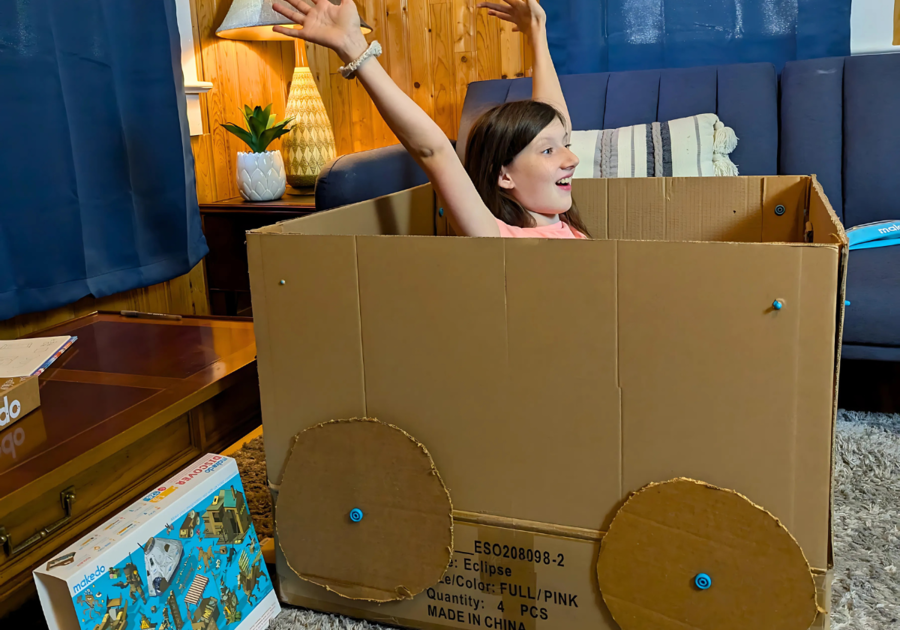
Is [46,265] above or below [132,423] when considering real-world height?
above

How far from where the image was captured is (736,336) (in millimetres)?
717

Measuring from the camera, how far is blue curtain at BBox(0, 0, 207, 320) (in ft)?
5.08

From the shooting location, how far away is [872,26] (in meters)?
2.10

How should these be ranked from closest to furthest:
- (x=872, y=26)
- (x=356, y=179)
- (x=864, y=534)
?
1. (x=864, y=534)
2. (x=356, y=179)
3. (x=872, y=26)

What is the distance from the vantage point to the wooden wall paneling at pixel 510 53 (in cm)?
248

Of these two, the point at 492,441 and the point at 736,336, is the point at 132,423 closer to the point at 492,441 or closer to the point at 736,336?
the point at 492,441

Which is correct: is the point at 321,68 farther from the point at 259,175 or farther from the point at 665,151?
the point at 665,151

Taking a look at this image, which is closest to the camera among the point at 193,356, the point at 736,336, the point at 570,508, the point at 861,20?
the point at 736,336

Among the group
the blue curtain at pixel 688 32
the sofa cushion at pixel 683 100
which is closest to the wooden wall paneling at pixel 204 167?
the sofa cushion at pixel 683 100

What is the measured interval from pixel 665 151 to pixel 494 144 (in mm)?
810

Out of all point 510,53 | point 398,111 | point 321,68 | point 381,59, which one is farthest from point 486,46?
point 398,111

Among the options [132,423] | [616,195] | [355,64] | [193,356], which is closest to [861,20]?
[616,195]

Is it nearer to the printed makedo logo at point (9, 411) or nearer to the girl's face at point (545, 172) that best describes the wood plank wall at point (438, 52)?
the girl's face at point (545, 172)

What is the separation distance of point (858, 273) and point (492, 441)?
1009 mm
